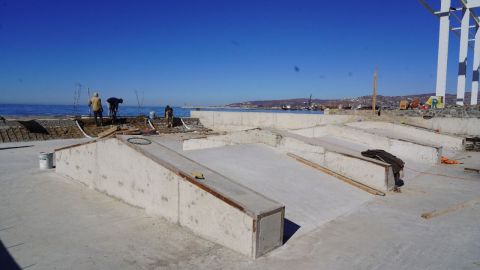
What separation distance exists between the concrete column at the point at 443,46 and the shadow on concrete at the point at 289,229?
62.9 feet

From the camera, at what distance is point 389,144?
35.9ft

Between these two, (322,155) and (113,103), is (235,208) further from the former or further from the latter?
(113,103)

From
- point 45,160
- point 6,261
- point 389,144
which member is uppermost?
point 389,144

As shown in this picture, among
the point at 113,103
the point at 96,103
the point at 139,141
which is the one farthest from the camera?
the point at 113,103

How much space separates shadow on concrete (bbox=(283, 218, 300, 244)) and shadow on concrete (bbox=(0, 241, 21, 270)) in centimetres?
307

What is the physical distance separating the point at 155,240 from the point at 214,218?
33.9 inches

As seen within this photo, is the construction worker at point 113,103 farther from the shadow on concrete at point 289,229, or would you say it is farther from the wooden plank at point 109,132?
the shadow on concrete at point 289,229

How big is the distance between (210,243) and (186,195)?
71cm

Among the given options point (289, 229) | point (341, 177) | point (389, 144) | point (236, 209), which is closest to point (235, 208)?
point (236, 209)

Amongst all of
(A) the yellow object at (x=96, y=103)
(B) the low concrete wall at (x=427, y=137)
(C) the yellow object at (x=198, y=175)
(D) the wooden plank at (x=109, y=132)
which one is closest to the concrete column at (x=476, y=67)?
(B) the low concrete wall at (x=427, y=137)

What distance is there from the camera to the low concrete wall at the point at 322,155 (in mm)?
6765

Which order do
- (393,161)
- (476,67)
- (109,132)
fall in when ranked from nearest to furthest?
(393,161) → (109,132) → (476,67)

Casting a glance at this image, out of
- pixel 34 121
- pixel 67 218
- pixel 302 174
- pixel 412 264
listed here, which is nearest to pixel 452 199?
pixel 302 174

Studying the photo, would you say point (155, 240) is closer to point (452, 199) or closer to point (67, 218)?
point (67, 218)
